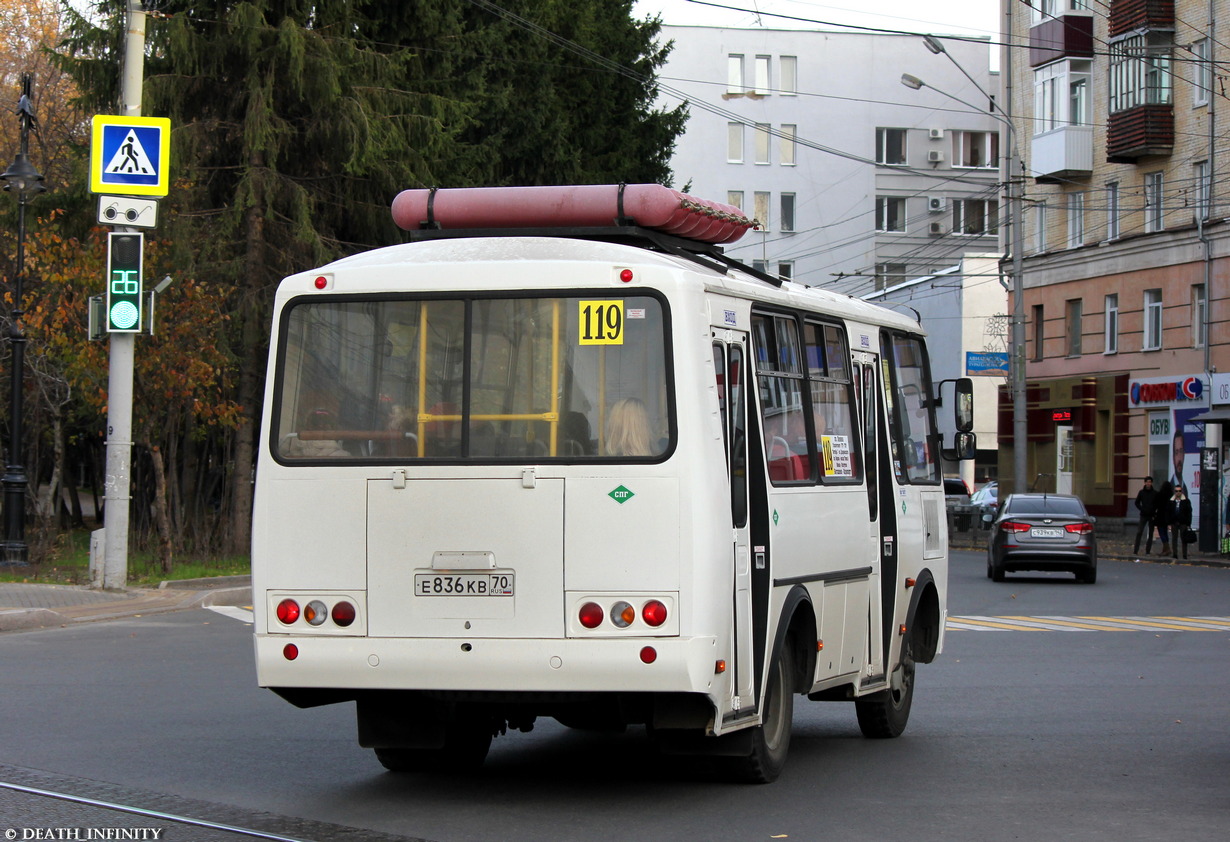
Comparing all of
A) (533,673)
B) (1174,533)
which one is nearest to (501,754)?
(533,673)

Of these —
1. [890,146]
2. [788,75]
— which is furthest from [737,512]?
[890,146]

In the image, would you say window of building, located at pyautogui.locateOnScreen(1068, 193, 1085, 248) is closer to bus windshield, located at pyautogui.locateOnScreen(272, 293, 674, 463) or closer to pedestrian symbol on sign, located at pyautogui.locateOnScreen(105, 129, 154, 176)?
pedestrian symbol on sign, located at pyautogui.locateOnScreen(105, 129, 154, 176)

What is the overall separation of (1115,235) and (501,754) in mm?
40172

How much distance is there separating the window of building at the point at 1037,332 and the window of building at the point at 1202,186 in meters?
8.47

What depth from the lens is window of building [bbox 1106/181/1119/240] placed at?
4750 centimetres

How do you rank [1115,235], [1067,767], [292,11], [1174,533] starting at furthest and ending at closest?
1. [1115,235]
2. [1174,533]
3. [292,11]
4. [1067,767]

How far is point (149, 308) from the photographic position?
21.8 meters

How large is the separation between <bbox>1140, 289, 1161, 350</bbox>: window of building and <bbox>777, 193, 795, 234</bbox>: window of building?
113 ft

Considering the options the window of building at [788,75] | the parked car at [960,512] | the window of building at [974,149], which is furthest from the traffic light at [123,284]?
the window of building at [974,149]

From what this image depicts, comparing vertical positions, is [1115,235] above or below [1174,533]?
above

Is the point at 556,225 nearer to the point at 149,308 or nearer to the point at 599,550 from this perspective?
the point at 599,550

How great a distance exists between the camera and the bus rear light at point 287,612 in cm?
847

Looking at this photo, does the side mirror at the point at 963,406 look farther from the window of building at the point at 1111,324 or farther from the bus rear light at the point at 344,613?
the window of building at the point at 1111,324

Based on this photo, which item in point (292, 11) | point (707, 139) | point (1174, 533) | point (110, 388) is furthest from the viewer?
point (707, 139)
